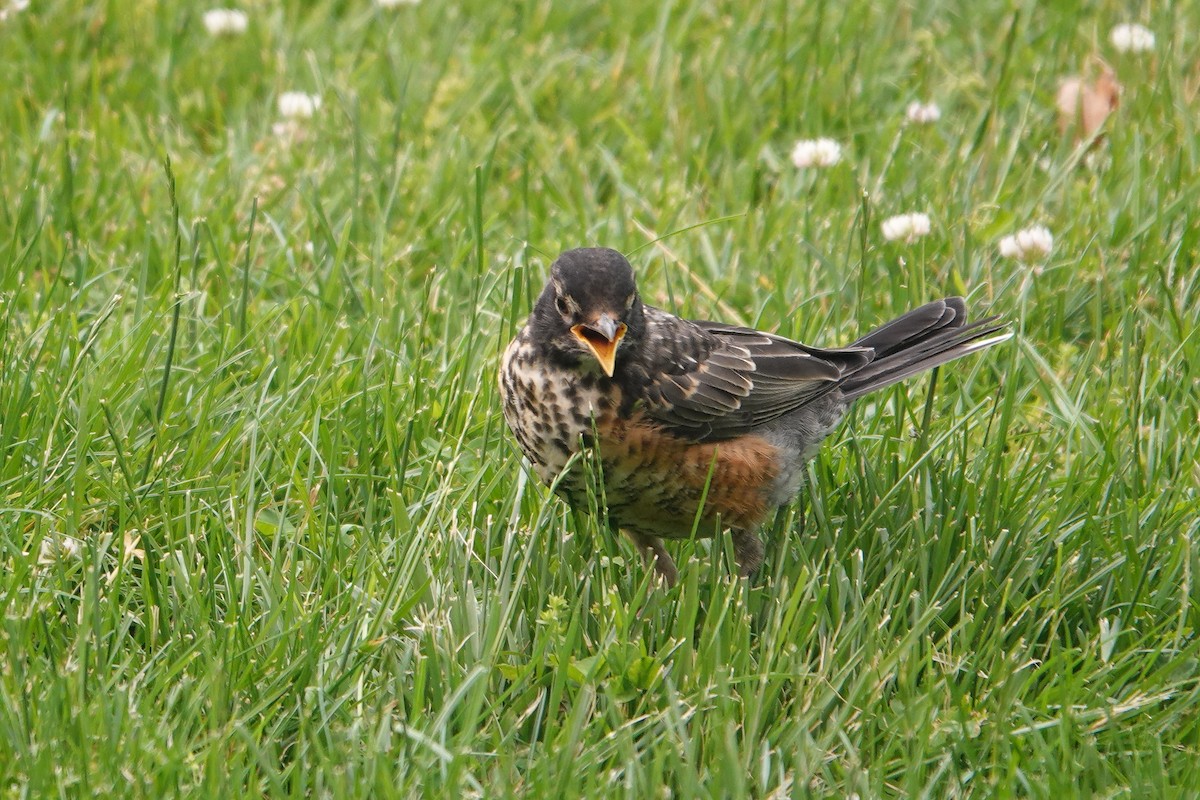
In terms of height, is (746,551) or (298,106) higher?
(298,106)

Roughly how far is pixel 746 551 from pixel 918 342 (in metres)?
0.94

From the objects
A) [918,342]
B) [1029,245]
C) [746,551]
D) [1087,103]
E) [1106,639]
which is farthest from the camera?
[1087,103]

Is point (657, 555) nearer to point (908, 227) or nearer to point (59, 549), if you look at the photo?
point (59, 549)

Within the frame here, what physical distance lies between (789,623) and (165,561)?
1.58m

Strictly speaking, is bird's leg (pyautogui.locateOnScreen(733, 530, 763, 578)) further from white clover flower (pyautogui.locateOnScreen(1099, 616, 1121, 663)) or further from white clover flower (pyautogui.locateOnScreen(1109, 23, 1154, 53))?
white clover flower (pyautogui.locateOnScreen(1109, 23, 1154, 53))

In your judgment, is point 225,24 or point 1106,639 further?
point 225,24

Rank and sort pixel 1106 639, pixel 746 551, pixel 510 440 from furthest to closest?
pixel 510 440 → pixel 746 551 → pixel 1106 639

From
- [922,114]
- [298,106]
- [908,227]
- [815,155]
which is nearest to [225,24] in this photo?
[298,106]

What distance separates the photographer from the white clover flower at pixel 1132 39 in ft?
23.3

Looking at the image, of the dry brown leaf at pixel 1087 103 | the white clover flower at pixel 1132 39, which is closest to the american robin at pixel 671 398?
the dry brown leaf at pixel 1087 103

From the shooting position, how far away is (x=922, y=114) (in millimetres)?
6766

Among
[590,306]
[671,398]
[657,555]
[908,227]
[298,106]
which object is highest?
[590,306]

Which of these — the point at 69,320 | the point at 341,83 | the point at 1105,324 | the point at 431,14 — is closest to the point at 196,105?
the point at 341,83

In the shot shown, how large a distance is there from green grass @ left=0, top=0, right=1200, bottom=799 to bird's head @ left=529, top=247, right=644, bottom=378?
440mm
